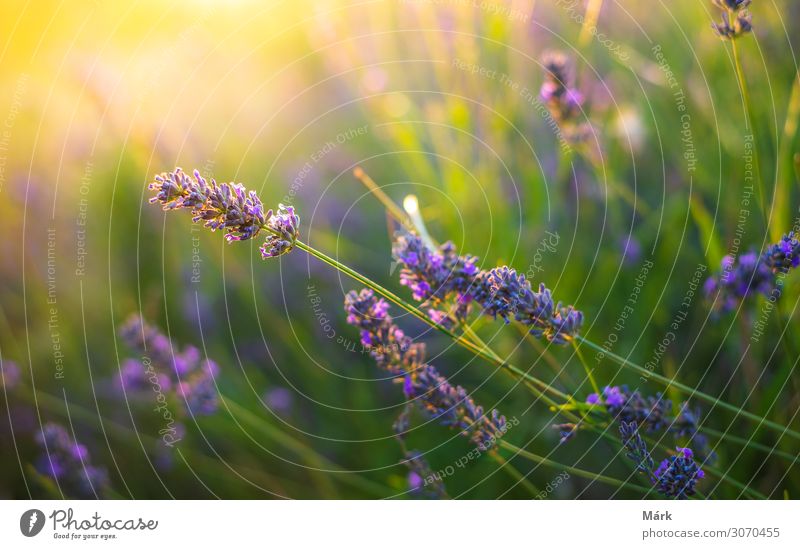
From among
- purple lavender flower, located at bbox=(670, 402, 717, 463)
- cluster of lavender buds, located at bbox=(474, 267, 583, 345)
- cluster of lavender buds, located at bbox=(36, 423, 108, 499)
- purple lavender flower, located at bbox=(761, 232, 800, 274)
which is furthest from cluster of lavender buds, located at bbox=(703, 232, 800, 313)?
cluster of lavender buds, located at bbox=(36, 423, 108, 499)

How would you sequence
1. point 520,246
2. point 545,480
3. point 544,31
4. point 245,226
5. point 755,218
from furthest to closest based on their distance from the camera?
point 544,31, point 520,246, point 755,218, point 545,480, point 245,226

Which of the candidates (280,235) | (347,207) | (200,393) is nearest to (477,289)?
(280,235)

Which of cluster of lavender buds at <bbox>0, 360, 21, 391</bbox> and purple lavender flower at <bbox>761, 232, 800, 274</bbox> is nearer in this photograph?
purple lavender flower at <bbox>761, 232, 800, 274</bbox>

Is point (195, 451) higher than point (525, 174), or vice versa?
point (525, 174)

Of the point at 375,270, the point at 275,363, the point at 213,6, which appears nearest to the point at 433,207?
the point at 375,270

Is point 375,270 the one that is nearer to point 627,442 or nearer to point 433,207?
point 433,207

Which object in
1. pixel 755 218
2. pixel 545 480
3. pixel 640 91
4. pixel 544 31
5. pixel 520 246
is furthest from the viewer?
pixel 544 31

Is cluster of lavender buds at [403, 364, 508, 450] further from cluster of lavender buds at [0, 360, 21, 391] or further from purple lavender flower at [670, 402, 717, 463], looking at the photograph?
cluster of lavender buds at [0, 360, 21, 391]
